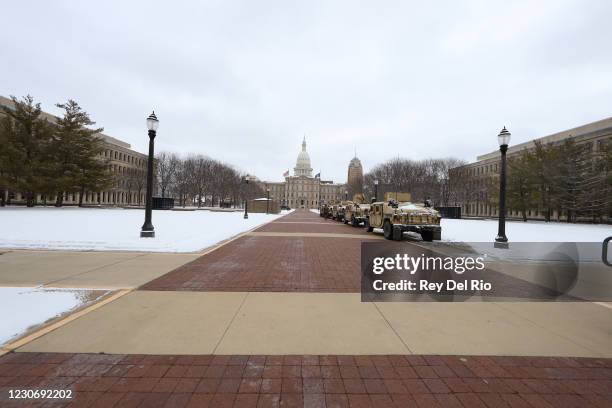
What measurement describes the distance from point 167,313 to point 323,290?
2862 mm

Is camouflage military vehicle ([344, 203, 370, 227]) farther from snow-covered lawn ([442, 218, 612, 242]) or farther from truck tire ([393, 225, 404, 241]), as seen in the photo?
truck tire ([393, 225, 404, 241])

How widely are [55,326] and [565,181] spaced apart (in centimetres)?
4653

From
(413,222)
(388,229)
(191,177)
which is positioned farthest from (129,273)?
(191,177)

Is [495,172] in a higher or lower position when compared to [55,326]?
higher

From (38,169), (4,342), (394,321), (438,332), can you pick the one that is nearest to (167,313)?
(4,342)

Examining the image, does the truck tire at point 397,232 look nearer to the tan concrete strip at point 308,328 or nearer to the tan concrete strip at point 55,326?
the tan concrete strip at point 308,328

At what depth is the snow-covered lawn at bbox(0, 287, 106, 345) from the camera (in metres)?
4.36

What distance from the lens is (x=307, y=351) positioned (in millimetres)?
3873

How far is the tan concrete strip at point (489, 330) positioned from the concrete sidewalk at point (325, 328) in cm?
1

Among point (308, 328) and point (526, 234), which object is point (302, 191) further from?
point (308, 328)

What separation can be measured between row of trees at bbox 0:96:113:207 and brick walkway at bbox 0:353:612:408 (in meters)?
40.7

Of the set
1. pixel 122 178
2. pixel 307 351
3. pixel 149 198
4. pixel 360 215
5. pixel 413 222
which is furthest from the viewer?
pixel 122 178

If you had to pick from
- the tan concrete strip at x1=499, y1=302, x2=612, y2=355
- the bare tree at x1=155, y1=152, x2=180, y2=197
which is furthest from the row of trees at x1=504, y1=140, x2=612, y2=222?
the bare tree at x1=155, y1=152, x2=180, y2=197

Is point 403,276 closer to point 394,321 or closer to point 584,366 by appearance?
point 394,321
